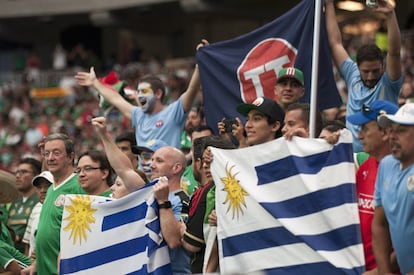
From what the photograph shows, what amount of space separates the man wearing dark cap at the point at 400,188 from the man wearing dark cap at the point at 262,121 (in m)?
1.31

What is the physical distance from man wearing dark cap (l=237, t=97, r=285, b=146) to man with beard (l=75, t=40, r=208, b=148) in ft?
10.1

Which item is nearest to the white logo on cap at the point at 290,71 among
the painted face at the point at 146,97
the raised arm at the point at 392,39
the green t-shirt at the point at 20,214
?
the raised arm at the point at 392,39

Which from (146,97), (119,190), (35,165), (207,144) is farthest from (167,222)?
(35,165)

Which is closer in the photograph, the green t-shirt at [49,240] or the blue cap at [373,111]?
the blue cap at [373,111]

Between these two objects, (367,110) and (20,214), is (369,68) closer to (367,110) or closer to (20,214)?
(367,110)

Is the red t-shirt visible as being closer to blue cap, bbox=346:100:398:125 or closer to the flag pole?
blue cap, bbox=346:100:398:125

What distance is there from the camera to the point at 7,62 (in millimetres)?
39844

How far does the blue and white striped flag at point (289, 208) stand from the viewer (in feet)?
23.3

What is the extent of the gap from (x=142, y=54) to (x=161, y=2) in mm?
1608

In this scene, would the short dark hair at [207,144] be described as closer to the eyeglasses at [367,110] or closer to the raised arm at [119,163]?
the raised arm at [119,163]

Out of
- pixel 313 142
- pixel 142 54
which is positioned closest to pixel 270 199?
pixel 313 142

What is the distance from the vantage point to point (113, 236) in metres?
8.47

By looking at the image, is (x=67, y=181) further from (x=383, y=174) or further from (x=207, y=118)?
(x=383, y=174)

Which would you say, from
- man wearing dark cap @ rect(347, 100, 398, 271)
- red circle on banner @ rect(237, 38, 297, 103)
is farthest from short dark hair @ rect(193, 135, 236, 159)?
red circle on banner @ rect(237, 38, 297, 103)
